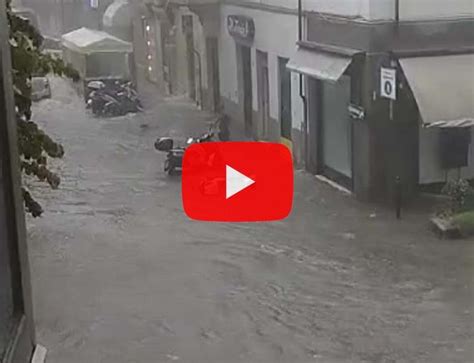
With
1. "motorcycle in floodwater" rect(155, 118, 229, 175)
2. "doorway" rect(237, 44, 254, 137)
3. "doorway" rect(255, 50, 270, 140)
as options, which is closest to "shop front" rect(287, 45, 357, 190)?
"doorway" rect(255, 50, 270, 140)

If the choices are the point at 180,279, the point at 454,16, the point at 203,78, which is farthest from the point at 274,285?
the point at 203,78

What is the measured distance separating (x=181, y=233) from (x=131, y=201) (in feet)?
3.10

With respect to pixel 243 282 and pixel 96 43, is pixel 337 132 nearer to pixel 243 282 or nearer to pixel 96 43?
pixel 243 282

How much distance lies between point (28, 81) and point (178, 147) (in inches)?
129

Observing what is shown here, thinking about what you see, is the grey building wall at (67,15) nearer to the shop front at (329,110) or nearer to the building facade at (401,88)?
the shop front at (329,110)

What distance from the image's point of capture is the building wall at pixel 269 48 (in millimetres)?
7098

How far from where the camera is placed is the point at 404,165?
6148 millimetres

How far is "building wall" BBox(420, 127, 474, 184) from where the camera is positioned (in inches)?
238

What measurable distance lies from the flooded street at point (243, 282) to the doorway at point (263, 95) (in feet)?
3.22

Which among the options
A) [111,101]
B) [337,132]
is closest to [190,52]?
[111,101]

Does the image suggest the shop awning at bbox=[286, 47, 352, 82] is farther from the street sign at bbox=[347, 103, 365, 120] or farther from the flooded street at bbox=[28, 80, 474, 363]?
the flooded street at bbox=[28, 80, 474, 363]

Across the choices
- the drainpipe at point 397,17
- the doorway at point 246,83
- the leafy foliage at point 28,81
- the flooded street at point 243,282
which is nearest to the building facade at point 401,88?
the drainpipe at point 397,17

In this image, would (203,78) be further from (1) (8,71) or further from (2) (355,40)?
(1) (8,71)

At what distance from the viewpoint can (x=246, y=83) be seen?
324 inches
